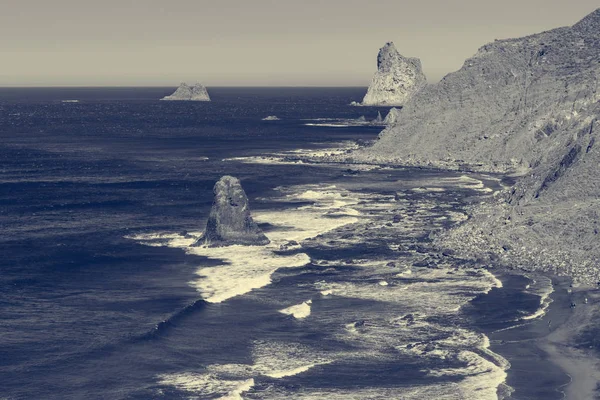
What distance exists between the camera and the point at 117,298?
73.1 metres

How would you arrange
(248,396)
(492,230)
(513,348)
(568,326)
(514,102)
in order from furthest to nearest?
1. (514,102)
2. (492,230)
3. (568,326)
4. (513,348)
5. (248,396)

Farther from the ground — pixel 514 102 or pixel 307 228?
pixel 514 102

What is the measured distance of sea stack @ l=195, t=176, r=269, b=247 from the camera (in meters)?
91.8

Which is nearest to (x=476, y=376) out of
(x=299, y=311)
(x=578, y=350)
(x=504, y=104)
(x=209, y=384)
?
(x=578, y=350)

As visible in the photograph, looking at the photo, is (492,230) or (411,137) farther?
(411,137)

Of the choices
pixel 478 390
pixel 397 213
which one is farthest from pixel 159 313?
pixel 397 213

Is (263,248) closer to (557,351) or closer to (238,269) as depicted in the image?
(238,269)

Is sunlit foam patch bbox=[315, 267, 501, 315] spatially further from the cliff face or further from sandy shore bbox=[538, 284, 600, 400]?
the cliff face

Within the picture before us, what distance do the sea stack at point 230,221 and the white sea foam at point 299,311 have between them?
22818 mm

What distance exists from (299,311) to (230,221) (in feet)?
82.5

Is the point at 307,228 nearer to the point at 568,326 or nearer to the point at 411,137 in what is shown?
the point at 568,326

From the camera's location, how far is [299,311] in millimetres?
69562

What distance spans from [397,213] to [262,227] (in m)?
20.2

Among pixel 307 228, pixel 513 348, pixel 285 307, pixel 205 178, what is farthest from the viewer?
pixel 205 178
